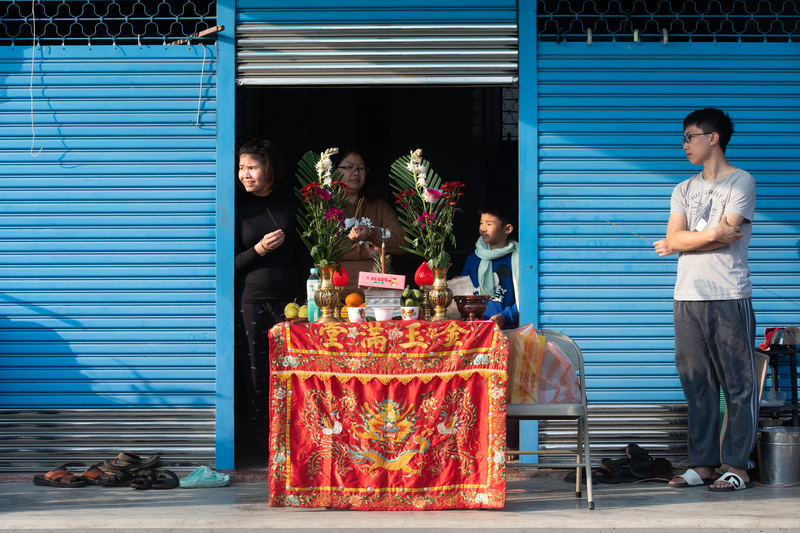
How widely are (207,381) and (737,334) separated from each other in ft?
11.6

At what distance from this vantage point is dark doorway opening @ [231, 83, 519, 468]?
8.44 metres

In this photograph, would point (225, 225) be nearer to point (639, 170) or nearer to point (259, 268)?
point (259, 268)

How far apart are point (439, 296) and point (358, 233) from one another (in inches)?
30.9

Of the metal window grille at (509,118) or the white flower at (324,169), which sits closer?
the white flower at (324,169)

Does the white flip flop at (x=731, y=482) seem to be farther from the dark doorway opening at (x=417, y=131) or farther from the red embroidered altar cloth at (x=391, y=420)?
the dark doorway opening at (x=417, y=131)

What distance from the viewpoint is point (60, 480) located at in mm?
4609

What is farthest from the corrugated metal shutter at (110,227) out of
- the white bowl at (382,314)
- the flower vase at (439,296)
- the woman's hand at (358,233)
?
the flower vase at (439,296)

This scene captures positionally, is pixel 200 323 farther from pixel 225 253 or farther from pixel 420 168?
pixel 420 168

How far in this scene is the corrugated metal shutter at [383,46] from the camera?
5051 millimetres

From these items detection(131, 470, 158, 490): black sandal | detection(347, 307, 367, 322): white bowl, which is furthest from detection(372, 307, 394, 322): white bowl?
detection(131, 470, 158, 490): black sandal

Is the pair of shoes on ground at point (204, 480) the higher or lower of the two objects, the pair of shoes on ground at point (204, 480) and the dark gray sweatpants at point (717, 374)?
the lower

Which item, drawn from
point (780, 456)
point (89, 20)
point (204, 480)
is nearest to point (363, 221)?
point (204, 480)

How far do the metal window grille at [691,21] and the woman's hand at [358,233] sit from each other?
1.93 metres

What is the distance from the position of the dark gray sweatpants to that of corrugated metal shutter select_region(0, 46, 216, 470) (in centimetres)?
321
